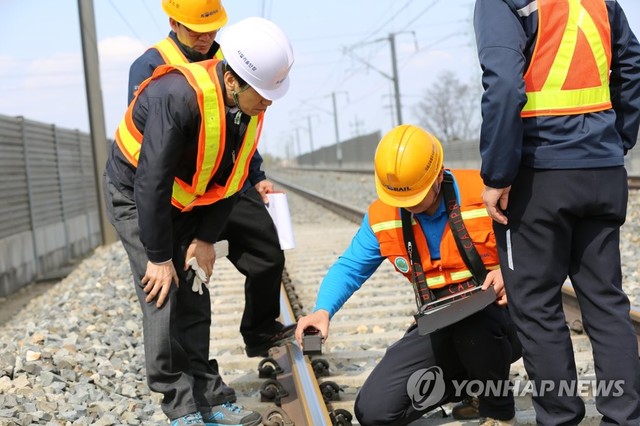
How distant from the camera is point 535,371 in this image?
116 inches

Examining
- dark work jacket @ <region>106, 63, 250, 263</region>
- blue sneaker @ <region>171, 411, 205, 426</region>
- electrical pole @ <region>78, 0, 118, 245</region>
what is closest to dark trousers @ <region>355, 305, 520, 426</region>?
blue sneaker @ <region>171, 411, 205, 426</region>

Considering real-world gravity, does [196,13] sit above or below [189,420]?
above

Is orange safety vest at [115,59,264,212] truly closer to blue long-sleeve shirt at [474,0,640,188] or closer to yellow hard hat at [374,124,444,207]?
yellow hard hat at [374,124,444,207]

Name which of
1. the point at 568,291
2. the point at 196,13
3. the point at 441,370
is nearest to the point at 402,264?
the point at 441,370

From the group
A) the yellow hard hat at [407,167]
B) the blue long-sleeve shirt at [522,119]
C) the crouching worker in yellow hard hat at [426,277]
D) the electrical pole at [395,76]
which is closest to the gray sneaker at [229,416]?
the crouching worker in yellow hard hat at [426,277]

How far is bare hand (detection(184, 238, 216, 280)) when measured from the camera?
3.73 m

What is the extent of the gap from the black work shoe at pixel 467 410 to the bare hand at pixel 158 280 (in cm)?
147

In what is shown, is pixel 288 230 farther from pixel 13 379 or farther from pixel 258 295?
pixel 13 379

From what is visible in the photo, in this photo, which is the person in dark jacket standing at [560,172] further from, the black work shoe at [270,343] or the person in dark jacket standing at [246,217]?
the black work shoe at [270,343]

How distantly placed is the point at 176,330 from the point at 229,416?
0.49 meters

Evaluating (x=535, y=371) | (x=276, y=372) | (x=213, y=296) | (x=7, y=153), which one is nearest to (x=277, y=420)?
(x=276, y=372)

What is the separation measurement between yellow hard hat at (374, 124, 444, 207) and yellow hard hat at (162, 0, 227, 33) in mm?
1382

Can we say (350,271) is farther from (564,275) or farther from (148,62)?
(148,62)

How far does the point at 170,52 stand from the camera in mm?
4383
